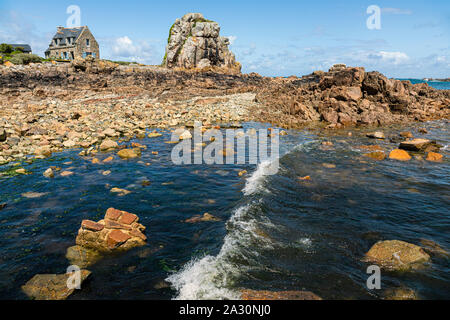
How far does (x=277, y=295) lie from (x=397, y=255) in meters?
3.41

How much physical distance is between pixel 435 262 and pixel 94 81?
47.0m

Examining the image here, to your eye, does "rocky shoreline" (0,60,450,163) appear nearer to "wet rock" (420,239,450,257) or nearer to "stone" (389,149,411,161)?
"stone" (389,149,411,161)

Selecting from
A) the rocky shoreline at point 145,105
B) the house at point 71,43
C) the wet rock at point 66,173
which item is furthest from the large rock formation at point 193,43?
the wet rock at point 66,173

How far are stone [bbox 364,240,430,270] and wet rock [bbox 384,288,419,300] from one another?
714mm

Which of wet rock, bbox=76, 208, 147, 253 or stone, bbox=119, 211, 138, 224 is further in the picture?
stone, bbox=119, 211, 138, 224

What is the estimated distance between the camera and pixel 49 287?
497cm

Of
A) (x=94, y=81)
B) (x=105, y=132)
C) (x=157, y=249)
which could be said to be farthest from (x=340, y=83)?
(x=94, y=81)

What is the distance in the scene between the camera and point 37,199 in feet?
29.4

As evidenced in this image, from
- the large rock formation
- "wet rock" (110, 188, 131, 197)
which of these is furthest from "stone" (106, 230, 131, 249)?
the large rock formation

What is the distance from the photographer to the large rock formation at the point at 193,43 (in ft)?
230

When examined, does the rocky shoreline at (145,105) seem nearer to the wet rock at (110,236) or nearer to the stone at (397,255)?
the wet rock at (110,236)

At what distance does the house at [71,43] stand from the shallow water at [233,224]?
229 feet

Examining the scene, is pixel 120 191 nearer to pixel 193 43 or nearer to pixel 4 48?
pixel 4 48

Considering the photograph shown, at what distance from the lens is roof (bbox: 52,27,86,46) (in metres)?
67.6
